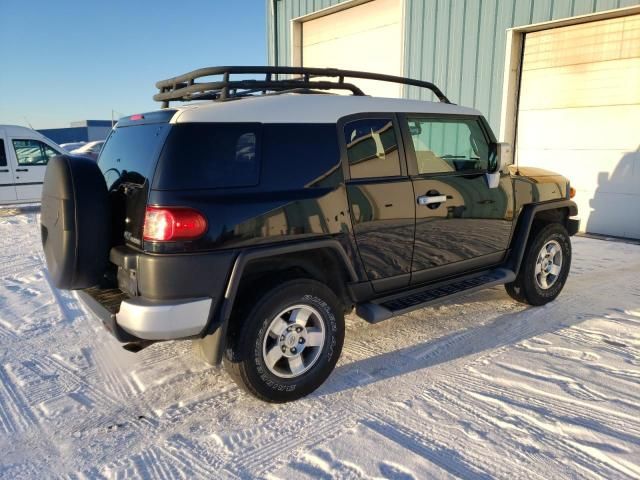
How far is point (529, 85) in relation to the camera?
28.2 feet

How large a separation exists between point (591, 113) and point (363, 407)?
716 centimetres

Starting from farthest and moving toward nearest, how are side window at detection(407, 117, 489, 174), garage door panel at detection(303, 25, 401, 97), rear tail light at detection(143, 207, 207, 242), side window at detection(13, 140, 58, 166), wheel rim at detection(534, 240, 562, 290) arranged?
side window at detection(13, 140, 58, 166)
garage door panel at detection(303, 25, 401, 97)
wheel rim at detection(534, 240, 562, 290)
side window at detection(407, 117, 489, 174)
rear tail light at detection(143, 207, 207, 242)

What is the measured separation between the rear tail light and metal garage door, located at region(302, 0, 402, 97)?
8.78 m

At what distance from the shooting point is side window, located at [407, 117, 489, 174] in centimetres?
378

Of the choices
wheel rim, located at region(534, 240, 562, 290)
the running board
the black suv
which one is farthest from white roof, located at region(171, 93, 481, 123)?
wheel rim, located at region(534, 240, 562, 290)

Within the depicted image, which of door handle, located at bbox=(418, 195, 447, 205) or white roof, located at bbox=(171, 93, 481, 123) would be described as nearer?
white roof, located at bbox=(171, 93, 481, 123)

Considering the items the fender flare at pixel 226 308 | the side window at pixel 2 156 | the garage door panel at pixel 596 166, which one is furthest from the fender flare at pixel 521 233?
the side window at pixel 2 156

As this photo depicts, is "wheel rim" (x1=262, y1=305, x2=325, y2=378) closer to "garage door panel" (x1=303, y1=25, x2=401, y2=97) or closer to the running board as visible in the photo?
the running board

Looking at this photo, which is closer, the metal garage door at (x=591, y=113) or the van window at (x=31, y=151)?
the metal garage door at (x=591, y=113)

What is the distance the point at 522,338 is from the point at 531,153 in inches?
230

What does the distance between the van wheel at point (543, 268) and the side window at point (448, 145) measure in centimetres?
101

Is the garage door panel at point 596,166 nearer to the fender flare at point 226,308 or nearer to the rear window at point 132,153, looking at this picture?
the fender flare at point 226,308

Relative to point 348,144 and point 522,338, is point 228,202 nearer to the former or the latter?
point 348,144

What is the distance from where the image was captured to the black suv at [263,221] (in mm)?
2662
